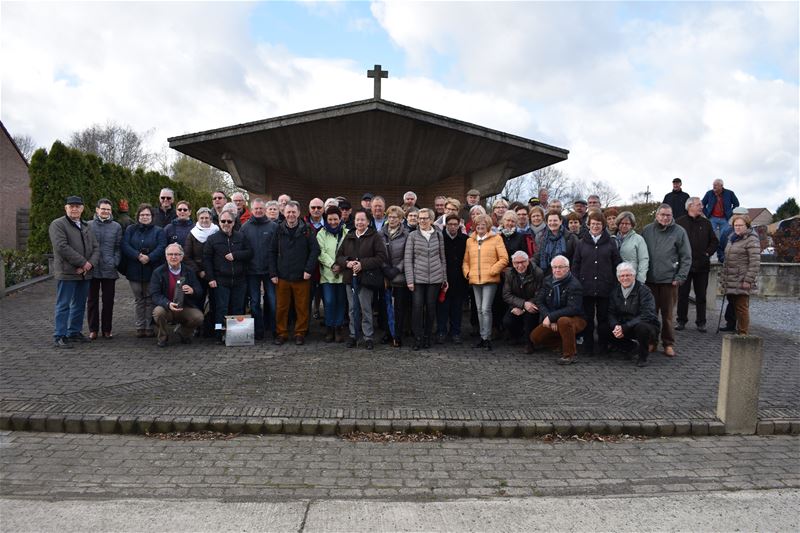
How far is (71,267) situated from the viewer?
314 inches

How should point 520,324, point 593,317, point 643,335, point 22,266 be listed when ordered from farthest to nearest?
point 22,266, point 520,324, point 593,317, point 643,335

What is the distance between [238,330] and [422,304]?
2742 mm

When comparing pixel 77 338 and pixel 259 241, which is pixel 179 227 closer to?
pixel 259 241

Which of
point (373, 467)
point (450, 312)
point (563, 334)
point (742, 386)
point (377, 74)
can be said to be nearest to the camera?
point (373, 467)

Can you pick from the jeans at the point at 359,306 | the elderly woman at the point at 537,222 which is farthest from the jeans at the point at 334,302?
the elderly woman at the point at 537,222

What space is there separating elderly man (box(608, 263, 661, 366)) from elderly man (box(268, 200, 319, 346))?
14.4 feet

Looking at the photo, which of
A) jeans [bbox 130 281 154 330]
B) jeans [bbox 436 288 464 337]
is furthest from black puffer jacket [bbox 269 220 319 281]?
jeans [bbox 130 281 154 330]

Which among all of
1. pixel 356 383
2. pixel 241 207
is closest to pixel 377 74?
pixel 241 207

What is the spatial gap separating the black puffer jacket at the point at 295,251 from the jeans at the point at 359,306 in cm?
69

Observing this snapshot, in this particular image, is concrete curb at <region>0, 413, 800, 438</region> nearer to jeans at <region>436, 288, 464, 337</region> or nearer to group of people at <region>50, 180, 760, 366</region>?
group of people at <region>50, 180, 760, 366</region>

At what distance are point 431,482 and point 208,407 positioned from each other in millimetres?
2516

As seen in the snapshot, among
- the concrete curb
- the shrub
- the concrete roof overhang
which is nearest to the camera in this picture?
the concrete curb

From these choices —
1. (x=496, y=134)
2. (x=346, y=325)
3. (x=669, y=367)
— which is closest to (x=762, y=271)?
(x=496, y=134)

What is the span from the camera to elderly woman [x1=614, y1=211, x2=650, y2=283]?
26.6ft
